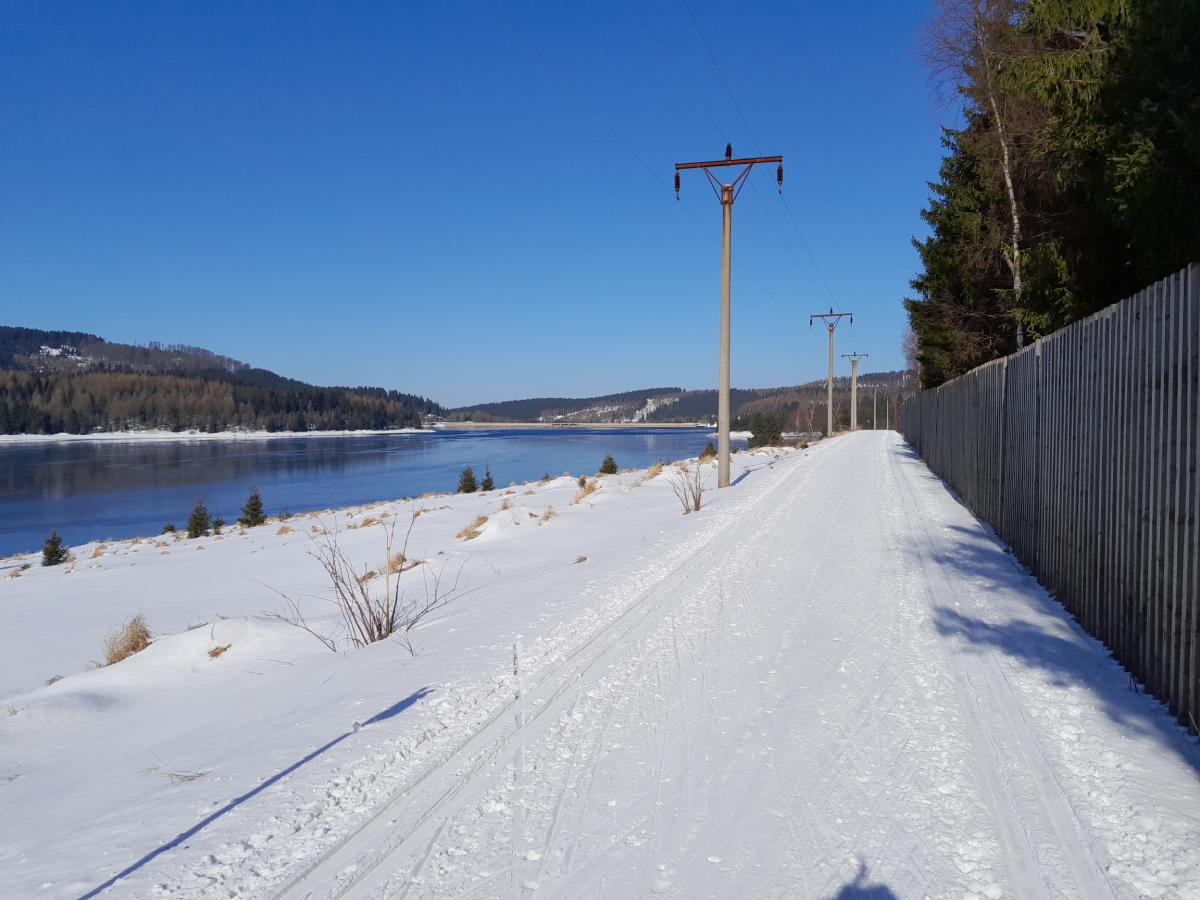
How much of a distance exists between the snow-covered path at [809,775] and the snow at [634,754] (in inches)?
0.5

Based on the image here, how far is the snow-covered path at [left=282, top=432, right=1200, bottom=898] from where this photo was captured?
2393 millimetres

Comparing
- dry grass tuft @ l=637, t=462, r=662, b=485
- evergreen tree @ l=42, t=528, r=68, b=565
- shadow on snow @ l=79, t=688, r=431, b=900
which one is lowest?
evergreen tree @ l=42, t=528, r=68, b=565

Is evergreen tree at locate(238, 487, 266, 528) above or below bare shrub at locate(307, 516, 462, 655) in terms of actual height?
below

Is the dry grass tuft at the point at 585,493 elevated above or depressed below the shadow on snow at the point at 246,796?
above

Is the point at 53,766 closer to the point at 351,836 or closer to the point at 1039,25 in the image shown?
the point at 351,836

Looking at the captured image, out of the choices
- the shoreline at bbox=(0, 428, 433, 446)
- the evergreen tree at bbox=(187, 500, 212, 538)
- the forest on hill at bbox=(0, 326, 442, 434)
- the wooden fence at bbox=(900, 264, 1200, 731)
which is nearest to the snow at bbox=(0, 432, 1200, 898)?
the wooden fence at bbox=(900, 264, 1200, 731)

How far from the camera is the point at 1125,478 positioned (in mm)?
4219

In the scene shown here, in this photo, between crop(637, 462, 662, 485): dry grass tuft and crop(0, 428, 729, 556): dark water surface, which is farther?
crop(0, 428, 729, 556): dark water surface

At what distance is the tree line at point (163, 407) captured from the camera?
117 meters

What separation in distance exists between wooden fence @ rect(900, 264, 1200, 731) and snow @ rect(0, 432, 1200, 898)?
0.29 m

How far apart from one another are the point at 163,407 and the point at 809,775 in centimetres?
14570

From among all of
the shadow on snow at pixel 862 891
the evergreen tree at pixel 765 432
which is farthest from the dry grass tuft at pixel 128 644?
the evergreen tree at pixel 765 432

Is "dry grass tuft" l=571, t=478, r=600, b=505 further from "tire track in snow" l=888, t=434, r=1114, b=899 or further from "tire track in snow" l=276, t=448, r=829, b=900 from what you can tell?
"tire track in snow" l=888, t=434, r=1114, b=899

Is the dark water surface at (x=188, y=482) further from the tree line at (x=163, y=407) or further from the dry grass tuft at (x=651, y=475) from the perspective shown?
the tree line at (x=163, y=407)
